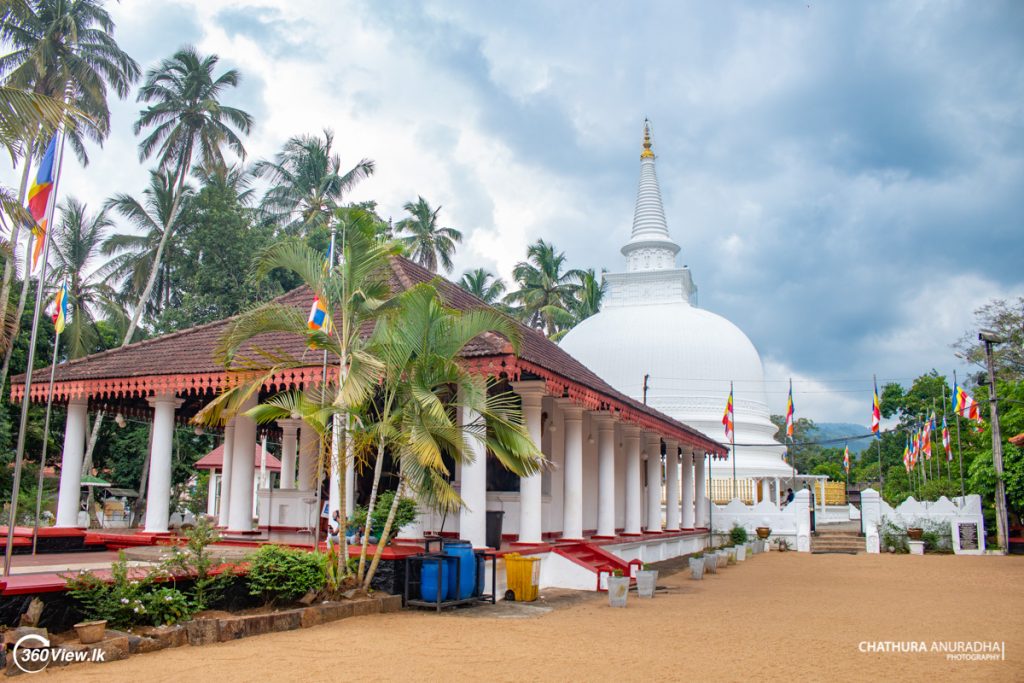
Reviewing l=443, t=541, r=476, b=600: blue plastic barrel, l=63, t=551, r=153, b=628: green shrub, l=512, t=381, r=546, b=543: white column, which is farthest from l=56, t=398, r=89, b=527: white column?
l=512, t=381, r=546, b=543: white column

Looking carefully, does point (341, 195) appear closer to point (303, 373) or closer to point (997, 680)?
point (303, 373)

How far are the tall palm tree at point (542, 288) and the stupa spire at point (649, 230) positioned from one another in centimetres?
717

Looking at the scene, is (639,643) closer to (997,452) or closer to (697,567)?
(697,567)

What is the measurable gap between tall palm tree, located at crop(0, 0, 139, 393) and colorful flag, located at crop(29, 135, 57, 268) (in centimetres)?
1699

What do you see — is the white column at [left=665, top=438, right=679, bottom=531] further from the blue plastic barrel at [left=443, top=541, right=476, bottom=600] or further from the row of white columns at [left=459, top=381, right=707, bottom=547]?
the blue plastic barrel at [left=443, top=541, right=476, bottom=600]

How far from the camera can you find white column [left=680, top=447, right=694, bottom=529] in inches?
1121

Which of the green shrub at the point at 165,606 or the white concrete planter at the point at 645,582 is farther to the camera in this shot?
the white concrete planter at the point at 645,582

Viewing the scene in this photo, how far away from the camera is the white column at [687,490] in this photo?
2848cm

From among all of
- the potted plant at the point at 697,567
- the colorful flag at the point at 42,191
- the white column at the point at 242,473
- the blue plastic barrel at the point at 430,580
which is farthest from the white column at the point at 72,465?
the potted plant at the point at 697,567

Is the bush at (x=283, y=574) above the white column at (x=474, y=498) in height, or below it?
below

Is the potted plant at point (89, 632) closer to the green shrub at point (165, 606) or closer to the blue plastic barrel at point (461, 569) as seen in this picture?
the green shrub at point (165, 606)

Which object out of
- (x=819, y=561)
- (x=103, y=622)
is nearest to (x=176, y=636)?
(x=103, y=622)

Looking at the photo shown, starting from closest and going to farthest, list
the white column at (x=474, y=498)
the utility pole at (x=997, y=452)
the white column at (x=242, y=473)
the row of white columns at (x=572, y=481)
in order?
the white column at (x=474, y=498) < the row of white columns at (x=572, y=481) < the white column at (x=242, y=473) < the utility pole at (x=997, y=452)

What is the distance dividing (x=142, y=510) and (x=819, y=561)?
24550 millimetres
